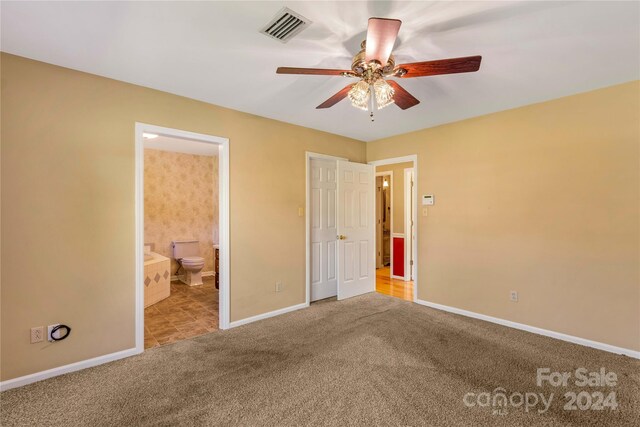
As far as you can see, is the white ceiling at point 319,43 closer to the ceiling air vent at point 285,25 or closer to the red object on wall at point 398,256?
the ceiling air vent at point 285,25

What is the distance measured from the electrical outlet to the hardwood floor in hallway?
13.5 ft

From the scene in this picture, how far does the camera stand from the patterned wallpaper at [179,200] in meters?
5.58

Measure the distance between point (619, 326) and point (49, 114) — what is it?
5335 millimetres

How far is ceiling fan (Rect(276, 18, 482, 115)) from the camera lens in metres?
1.53

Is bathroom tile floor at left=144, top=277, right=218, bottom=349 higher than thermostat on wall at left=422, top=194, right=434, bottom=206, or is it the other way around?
thermostat on wall at left=422, top=194, right=434, bottom=206

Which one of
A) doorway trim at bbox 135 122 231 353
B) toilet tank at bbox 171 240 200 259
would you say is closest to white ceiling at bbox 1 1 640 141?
doorway trim at bbox 135 122 231 353

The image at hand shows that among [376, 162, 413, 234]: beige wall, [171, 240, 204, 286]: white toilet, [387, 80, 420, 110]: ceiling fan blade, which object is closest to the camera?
[387, 80, 420, 110]: ceiling fan blade

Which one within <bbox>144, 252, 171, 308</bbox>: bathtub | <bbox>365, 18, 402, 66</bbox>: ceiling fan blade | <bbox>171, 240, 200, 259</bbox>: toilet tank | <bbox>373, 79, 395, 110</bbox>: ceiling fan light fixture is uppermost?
<bbox>365, 18, 402, 66</bbox>: ceiling fan blade

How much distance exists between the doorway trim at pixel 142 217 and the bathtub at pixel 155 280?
4.74ft

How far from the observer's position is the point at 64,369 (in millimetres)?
2361

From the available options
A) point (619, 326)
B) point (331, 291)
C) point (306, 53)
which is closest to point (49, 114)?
point (306, 53)

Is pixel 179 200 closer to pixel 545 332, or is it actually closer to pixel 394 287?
pixel 394 287

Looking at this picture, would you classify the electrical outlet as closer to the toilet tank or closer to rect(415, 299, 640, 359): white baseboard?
the toilet tank

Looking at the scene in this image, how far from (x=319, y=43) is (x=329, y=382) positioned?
2531mm
